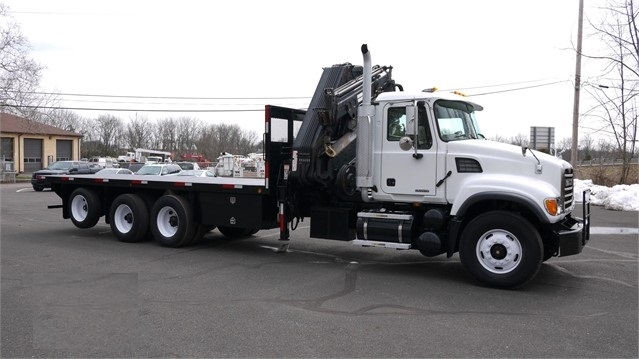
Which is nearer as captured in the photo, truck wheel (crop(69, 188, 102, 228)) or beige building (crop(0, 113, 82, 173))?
truck wheel (crop(69, 188, 102, 228))

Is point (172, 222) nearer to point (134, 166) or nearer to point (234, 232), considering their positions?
point (234, 232)

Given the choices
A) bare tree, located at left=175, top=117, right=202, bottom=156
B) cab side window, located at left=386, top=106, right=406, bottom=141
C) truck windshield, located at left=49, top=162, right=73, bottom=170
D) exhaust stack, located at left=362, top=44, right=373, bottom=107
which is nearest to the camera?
cab side window, located at left=386, top=106, right=406, bottom=141

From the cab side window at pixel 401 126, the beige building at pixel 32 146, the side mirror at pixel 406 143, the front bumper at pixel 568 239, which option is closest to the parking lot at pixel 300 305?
the front bumper at pixel 568 239

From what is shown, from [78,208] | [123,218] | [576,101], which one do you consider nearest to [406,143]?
[123,218]

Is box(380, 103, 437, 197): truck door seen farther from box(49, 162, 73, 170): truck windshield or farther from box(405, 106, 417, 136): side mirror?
box(49, 162, 73, 170): truck windshield

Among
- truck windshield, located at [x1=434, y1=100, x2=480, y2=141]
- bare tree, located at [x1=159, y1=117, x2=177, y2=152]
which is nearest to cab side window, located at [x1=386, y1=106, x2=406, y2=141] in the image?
truck windshield, located at [x1=434, y1=100, x2=480, y2=141]

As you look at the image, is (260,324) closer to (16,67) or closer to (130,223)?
(130,223)

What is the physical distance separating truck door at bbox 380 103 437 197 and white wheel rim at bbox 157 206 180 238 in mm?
4590

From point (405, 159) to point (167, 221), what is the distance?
5247 mm

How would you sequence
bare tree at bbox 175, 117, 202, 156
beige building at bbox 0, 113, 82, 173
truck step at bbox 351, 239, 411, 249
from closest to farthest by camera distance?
truck step at bbox 351, 239, 411, 249
beige building at bbox 0, 113, 82, 173
bare tree at bbox 175, 117, 202, 156

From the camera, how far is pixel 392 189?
7898 millimetres

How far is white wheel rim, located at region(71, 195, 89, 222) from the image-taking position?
11.7 metres

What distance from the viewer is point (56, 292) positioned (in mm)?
6578

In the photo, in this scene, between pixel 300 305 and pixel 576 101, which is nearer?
pixel 300 305
